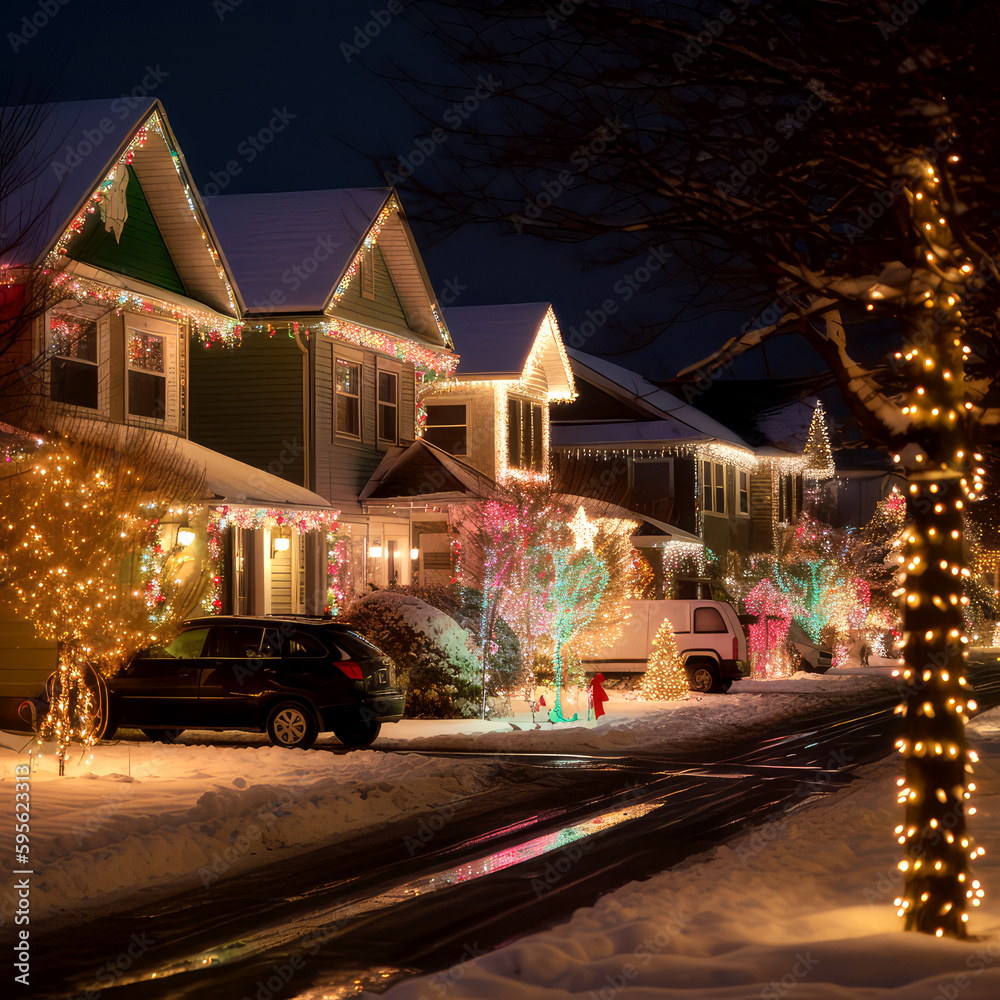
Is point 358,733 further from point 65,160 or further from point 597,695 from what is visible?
point 65,160

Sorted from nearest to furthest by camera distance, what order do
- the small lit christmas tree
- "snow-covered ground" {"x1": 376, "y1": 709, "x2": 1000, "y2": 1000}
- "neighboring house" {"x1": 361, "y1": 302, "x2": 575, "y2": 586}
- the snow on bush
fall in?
"snow-covered ground" {"x1": 376, "y1": 709, "x2": 1000, "y2": 1000}, the snow on bush, the small lit christmas tree, "neighboring house" {"x1": 361, "y1": 302, "x2": 575, "y2": 586}

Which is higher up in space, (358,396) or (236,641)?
(358,396)

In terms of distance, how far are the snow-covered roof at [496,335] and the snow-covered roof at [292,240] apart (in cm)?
622

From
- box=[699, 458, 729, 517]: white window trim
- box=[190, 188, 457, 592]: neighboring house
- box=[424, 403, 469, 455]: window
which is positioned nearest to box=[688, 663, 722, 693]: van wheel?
box=[190, 188, 457, 592]: neighboring house

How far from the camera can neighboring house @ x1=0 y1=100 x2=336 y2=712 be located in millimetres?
20141

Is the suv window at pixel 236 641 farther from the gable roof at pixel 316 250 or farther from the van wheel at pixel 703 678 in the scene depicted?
the van wheel at pixel 703 678

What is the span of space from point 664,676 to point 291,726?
34.5 feet

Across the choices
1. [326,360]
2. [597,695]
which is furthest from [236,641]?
[326,360]

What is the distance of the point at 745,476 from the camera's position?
52.0 metres

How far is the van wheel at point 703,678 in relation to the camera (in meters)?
28.0

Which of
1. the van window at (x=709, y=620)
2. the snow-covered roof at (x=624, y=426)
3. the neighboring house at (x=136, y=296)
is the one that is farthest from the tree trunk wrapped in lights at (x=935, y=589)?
the snow-covered roof at (x=624, y=426)

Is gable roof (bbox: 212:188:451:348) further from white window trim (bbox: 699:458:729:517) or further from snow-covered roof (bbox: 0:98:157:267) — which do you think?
white window trim (bbox: 699:458:729:517)

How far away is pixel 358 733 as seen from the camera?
1772 centimetres

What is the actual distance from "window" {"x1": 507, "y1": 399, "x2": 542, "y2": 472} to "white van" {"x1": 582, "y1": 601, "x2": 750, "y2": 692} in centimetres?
763
